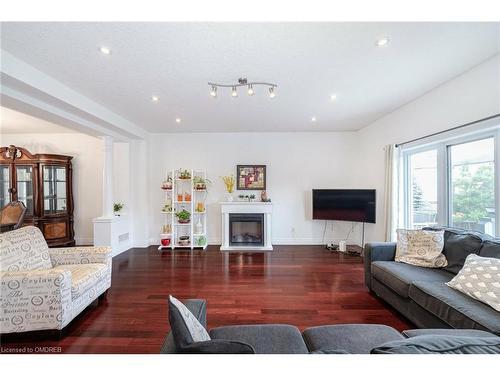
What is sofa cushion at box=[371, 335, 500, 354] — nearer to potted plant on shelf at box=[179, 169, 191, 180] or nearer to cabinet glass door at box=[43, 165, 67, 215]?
potted plant on shelf at box=[179, 169, 191, 180]

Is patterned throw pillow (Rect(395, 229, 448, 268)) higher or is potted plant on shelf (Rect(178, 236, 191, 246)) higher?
patterned throw pillow (Rect(395, 229, 448, 268))

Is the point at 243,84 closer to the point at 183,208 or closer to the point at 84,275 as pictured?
the point at 84,275

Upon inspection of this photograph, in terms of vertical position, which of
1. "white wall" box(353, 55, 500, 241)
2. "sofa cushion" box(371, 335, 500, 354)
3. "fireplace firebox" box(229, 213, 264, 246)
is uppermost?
"white wall" box(353, 55, 500, 241)

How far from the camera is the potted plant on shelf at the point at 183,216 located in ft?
15.8

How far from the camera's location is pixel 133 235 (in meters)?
4.86

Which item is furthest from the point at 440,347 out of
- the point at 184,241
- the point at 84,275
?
the point at 184,241

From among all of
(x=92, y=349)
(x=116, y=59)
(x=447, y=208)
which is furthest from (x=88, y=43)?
(x=447, y=208)

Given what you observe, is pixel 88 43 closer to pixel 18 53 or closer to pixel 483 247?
pixel 18 53

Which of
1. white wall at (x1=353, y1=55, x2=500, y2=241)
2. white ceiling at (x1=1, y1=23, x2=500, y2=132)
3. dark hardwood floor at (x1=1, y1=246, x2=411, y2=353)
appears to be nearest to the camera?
white ceiling at (x1=1, y1=23, x2=500, y2=132)

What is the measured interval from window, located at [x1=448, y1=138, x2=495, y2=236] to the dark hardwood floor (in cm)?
146

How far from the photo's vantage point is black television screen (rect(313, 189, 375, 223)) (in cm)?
417

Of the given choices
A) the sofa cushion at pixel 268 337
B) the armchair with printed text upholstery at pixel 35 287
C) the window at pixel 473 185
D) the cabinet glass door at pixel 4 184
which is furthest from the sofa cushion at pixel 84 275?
A: the window at pixel 473 185

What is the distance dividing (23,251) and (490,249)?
437 cm

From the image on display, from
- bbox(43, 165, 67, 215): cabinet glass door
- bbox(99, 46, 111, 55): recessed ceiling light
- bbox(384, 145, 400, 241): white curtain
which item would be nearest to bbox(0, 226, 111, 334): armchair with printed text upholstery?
bbox(99, 46, 111, 55): recessed ceiling light
